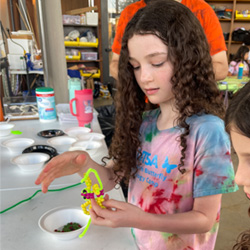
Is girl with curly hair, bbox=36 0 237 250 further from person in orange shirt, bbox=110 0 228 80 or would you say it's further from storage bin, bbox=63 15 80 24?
storage bin, bbox=63 15 80 24

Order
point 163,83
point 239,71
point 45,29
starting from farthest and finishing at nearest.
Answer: point 239,71 < point 45,29 < point 163,83

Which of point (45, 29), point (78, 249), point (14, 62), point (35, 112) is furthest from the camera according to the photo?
point (45, 29)

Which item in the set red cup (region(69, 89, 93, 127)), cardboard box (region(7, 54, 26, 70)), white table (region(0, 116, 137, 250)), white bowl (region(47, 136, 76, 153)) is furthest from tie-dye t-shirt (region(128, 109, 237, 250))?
cardboard box (region(7, 54, 26, 70))

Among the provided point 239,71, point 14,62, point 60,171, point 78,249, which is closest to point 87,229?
point 78,249

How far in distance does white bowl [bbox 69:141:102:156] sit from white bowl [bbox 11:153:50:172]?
13 centimetres

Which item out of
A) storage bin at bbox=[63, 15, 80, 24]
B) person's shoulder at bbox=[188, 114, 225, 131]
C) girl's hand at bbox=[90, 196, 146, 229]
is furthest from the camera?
storage bin at bbox=[63, 15, 80, 24]

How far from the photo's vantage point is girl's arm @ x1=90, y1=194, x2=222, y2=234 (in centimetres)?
55

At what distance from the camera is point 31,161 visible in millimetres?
980

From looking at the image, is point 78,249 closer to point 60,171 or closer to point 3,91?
point 60,171

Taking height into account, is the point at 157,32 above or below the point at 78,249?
above

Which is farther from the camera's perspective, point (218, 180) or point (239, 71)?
point (239, 71)

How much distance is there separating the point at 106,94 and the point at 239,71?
8.23 ft

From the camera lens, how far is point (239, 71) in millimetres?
3279

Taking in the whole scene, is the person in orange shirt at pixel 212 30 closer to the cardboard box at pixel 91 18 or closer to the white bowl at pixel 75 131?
the white bowl at pixel 75 131
